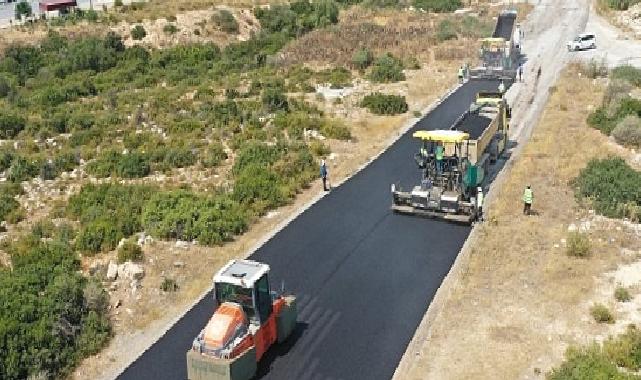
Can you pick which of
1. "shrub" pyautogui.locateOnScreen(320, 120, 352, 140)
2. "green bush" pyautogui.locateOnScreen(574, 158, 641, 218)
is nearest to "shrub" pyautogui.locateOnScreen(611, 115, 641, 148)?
"green bush" pyautogui.locateOnScreen(574, 158, 641, 218)

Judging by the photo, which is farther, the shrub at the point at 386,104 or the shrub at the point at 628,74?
the shrub at the point at 628,74

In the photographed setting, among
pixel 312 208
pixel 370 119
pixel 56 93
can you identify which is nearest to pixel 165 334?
pixel 312 208

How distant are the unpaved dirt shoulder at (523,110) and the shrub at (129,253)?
855 cm

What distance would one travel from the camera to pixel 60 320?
51.4 ft

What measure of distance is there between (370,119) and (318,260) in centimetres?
1542

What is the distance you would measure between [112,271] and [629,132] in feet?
69.6

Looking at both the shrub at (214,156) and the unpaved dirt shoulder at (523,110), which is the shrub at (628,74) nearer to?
the unpaved dirt shoulder at (523,110)

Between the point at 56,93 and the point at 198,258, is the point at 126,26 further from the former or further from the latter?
the point at 198,258

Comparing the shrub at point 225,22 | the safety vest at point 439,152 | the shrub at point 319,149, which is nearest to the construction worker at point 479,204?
the safety vest at point 439,152

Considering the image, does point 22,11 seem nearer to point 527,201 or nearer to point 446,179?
point 446,179

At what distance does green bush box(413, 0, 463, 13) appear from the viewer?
205ft

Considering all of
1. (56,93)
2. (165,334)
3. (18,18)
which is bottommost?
(165,334)

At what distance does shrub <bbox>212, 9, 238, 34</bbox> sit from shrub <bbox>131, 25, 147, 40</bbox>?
5.92 meters

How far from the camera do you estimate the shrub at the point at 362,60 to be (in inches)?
1686
